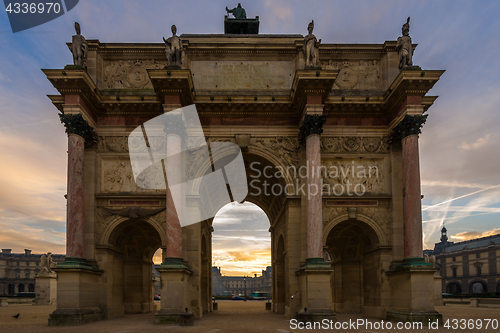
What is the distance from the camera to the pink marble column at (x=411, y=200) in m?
22.4

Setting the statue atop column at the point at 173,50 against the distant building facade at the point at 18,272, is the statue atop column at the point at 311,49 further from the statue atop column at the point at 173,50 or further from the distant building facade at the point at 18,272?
the distant building facade at the point at 18,272

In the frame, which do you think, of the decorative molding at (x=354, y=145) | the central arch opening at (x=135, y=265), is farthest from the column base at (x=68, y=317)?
the decorative molding at (x=354, y=145)

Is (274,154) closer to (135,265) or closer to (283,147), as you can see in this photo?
(283,147)

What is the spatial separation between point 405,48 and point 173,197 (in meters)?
16.0

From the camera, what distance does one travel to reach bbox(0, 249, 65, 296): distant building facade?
12975 centimetres

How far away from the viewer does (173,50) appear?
24.0 m

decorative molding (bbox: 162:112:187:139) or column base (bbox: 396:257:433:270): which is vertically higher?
decorative molding (bbox: 162:112:187:139)

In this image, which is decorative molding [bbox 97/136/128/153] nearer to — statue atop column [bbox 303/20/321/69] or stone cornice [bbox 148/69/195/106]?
stone cornice [bbox 148/69/195/106]

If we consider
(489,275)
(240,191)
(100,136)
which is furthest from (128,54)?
(489,275)

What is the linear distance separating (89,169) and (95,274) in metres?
6.09

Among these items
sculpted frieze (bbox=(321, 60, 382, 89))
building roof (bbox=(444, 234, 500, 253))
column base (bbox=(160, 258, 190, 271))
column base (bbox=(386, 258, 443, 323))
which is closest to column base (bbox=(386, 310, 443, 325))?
column base (bbox=(386, 258, 443, 323))

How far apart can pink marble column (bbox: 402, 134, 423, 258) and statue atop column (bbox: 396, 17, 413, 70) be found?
441cm

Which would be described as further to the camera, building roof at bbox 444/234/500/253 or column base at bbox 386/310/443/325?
building roof at bbox 444/234/500/253

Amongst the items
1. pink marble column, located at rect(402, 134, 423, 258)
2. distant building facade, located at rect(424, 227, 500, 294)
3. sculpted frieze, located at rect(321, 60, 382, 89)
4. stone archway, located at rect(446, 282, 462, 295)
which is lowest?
stone archway, located at rect(446, 282, 462, 295)
